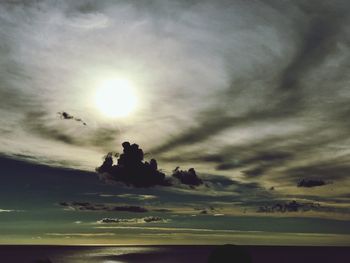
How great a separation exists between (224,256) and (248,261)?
3648 mm

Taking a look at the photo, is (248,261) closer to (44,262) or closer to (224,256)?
(224,256)

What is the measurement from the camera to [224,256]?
65562 mm

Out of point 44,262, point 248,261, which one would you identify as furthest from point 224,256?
point 44,262

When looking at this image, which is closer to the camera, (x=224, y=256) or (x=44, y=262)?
(x=224, y=256)

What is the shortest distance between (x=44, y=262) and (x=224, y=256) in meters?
51.3

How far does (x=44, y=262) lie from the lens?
9938cm

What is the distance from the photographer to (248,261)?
2579 inches

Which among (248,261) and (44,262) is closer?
(248,261)

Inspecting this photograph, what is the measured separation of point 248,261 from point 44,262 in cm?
5379
